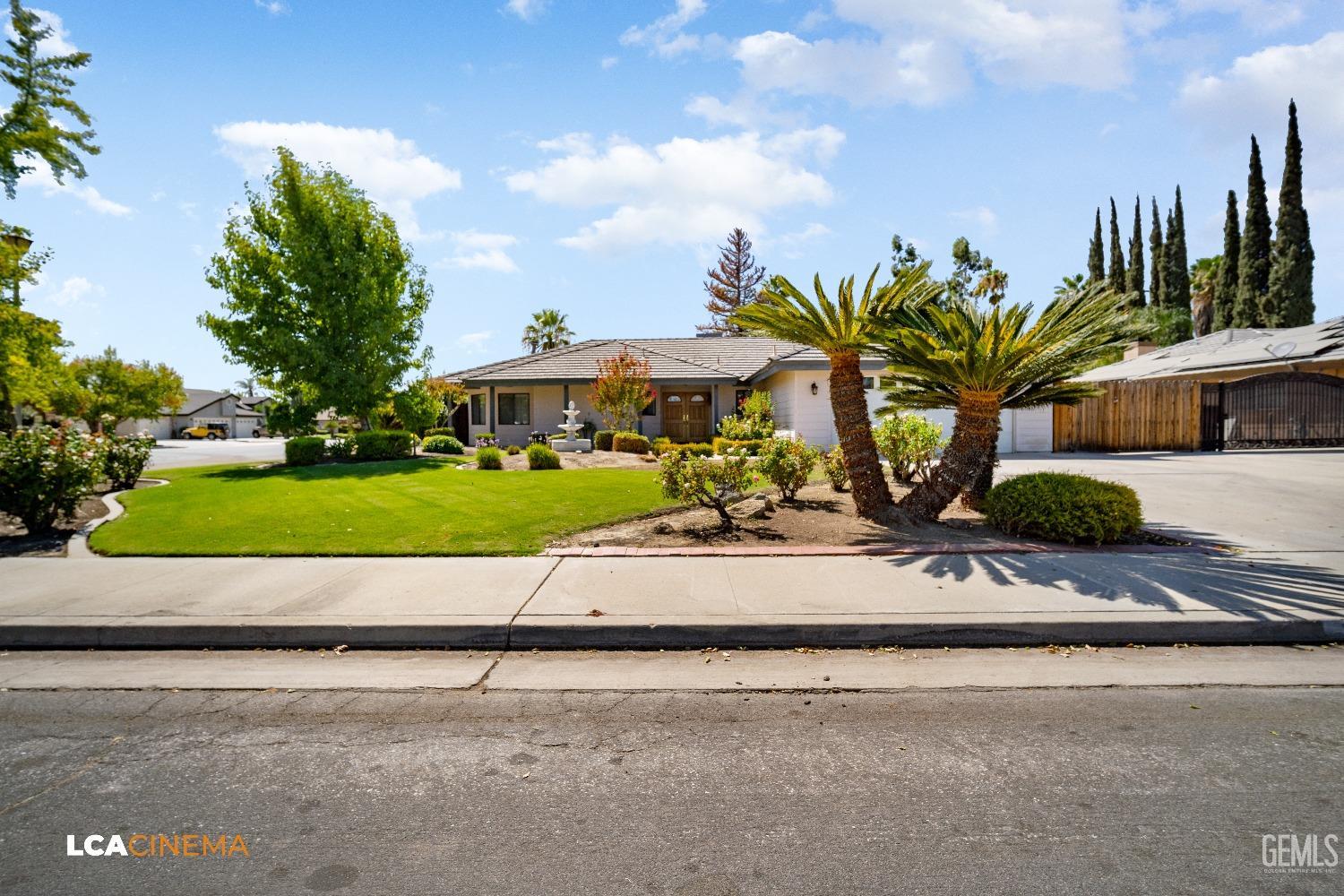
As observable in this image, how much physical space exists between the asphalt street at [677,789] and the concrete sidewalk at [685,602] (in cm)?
99

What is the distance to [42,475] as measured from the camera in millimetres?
9305

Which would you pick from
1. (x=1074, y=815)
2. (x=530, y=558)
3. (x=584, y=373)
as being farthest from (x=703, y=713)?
(x=584, y=373)

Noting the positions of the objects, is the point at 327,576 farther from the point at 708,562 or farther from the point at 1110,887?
the point at 1110,887

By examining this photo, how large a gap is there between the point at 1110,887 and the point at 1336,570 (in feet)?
21.9

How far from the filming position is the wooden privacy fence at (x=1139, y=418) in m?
22.2

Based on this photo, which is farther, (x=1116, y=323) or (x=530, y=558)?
(x=1116, y=323)

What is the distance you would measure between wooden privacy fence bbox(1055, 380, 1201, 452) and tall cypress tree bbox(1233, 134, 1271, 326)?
84.1 ft

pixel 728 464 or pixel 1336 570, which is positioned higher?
pixel 728 464

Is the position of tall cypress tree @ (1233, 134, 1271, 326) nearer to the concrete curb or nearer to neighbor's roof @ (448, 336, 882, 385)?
neighbor's roof @ (448, 336, 882, 385)

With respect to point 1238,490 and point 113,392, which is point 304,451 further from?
point 113,392

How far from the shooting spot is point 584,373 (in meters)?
27.7

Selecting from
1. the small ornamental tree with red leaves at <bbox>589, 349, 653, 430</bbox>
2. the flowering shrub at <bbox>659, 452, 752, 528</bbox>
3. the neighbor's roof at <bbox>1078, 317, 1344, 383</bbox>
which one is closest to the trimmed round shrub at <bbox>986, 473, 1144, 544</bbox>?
the flowering shrub at <bbox>659, 452, 752, 528</bbox>

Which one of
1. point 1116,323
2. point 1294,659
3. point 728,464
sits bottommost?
point 1294,659

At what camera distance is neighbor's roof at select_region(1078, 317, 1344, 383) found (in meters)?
24.1
